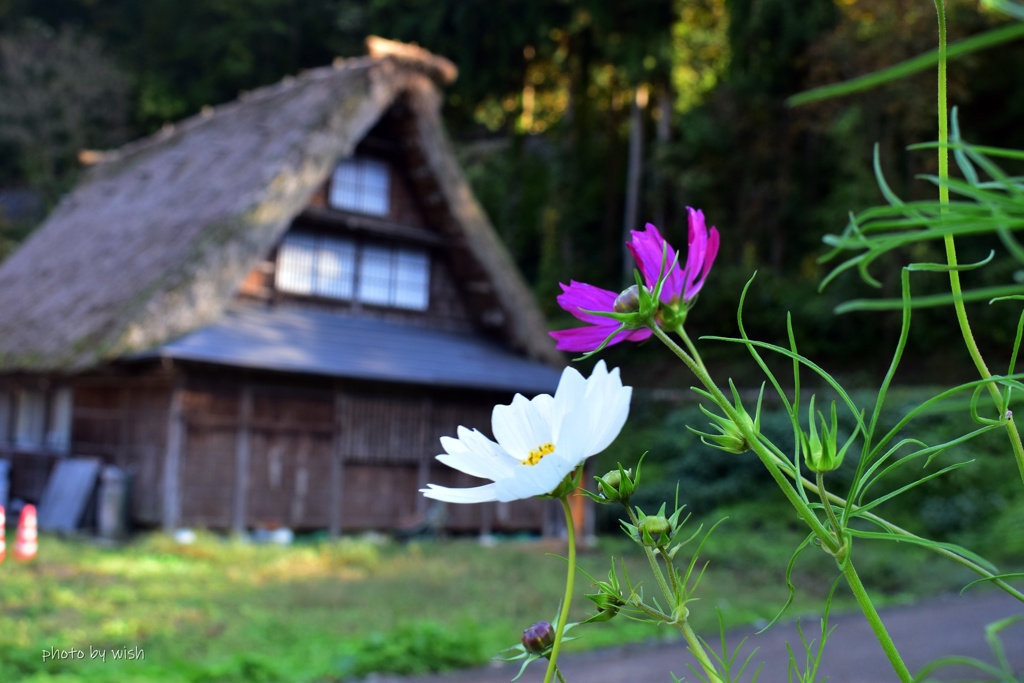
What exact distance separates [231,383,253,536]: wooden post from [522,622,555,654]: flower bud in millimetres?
9316

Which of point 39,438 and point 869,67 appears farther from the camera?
point 869,67

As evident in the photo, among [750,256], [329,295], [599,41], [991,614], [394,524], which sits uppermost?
[599,41]

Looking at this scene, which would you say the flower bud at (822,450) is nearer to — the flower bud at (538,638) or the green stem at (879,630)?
the green stem at (879,630)

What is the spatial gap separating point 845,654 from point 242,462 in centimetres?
620

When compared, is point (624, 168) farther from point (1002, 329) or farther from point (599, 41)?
point (1002, 329)

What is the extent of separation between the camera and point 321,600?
5969 mm

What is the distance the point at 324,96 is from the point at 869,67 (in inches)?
347

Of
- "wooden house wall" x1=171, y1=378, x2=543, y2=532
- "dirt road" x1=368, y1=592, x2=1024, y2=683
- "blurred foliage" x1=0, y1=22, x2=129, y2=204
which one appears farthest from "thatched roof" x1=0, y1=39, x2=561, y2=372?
"blurred foliage" x1=0, y1=22, x2=129, y2=204

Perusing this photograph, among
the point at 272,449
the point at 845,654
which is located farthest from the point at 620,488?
the point at 272,449

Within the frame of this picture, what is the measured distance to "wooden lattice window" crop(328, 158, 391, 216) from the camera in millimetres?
10977

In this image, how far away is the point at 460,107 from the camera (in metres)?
23.6

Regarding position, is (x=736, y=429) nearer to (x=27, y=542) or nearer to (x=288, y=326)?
(x=27, y=542)

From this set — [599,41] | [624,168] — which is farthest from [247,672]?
[624,168]

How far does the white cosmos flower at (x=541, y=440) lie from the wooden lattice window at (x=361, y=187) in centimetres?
1056
